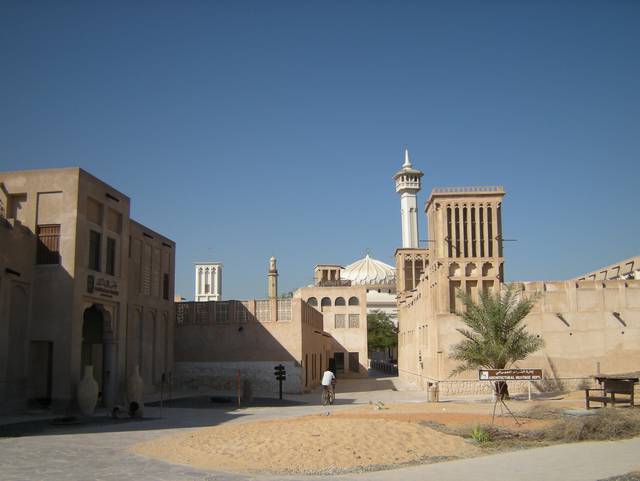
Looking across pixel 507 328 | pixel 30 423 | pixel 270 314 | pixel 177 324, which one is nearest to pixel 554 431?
pixel 507 328

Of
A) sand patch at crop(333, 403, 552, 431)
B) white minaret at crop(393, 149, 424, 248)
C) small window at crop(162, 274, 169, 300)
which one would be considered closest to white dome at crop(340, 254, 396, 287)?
white minaret at crop(393, 149, 424, 248)

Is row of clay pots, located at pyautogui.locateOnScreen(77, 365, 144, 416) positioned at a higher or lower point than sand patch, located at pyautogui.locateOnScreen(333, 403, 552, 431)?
higher

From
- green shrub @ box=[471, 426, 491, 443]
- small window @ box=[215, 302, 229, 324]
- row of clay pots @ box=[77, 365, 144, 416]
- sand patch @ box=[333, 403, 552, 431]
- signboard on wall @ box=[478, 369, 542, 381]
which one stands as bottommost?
sand patch @ box=[333, 403, 552, 431]

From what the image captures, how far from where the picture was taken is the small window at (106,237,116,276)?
28266mm

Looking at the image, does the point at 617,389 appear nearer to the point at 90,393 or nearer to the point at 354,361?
the point at 90,393

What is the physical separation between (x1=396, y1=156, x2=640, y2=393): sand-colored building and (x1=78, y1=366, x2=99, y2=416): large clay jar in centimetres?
1781

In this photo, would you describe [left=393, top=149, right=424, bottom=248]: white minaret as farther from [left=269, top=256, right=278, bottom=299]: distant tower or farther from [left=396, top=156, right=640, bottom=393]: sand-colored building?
[left=396, top=156, right=640, bottom=393]: sand-colored building

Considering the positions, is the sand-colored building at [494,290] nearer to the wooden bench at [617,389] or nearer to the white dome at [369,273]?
the wooden bench at [617,389]

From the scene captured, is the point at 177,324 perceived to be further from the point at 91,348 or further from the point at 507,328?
the point at 507,328

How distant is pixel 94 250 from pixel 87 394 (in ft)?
21.5

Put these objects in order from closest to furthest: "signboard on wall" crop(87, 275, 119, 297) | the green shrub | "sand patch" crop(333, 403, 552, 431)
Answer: the green shrub
"sand patch" crop(333, 403, 552, 431)
"signboard on wall" crop(87, 275, 119, 297)

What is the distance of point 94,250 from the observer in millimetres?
26953

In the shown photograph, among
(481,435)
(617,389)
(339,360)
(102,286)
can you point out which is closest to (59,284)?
(102,286)

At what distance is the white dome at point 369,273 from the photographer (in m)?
103
